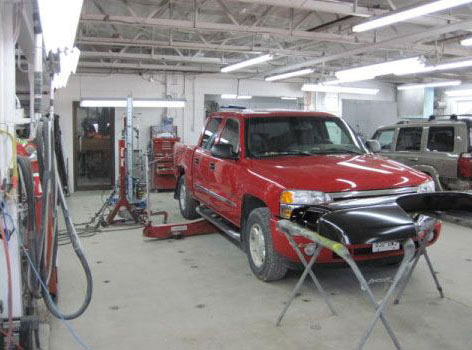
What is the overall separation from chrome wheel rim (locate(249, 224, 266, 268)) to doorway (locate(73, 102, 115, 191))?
888 centimetres

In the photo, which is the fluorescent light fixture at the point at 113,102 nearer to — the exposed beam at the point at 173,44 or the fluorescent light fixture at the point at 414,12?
the exposed beam at the point at 173,44

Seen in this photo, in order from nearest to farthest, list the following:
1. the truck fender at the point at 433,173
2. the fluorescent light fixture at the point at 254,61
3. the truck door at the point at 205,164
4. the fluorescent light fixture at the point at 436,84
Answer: the truck door at the point at 205,164 < the truck fender at the point at 433,173 < the fluorescent light fixture at the point at 254,61 < the fluorescent light fixture at the point at 436,84

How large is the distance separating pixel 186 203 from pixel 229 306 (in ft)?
12.6

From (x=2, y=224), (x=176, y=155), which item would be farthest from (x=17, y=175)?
(x=176, y=155)

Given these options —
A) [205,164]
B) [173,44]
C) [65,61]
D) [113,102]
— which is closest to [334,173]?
[205,164]

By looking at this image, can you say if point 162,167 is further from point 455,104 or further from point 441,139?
point 455,104

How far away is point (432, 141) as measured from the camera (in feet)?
27.6

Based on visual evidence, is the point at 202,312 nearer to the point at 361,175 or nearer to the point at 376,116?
the point at 361,175

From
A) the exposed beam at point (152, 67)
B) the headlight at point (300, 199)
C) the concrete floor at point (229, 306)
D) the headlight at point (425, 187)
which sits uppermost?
the exposed beam at point (152, 67)

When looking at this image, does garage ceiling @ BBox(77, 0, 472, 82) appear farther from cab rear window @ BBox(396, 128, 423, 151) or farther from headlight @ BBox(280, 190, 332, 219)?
headlight @ BBox(280, 190, 332, 219)

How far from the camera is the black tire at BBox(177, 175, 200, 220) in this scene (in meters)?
7.99

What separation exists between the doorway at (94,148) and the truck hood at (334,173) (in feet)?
28.6

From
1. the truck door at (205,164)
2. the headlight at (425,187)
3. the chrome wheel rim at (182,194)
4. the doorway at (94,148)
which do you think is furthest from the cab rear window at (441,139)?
the doorway at (94,148)

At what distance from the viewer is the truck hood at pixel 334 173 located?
14.7 feet
